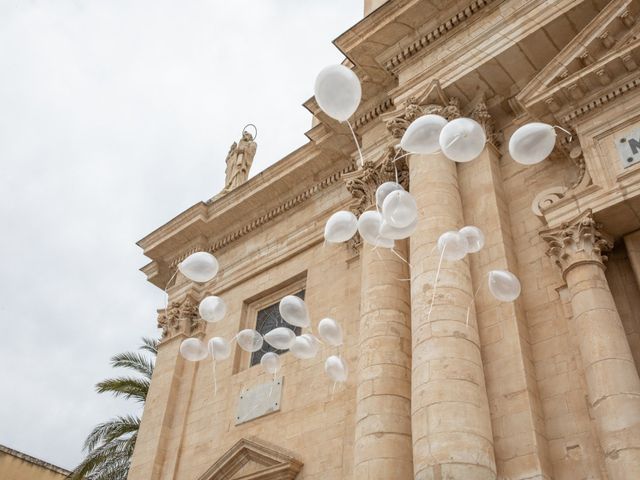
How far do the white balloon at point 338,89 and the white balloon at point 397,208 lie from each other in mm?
1174

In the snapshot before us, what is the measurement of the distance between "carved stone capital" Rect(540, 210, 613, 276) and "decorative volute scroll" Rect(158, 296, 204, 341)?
29.3 ft

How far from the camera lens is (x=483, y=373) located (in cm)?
789

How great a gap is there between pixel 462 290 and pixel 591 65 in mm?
3705

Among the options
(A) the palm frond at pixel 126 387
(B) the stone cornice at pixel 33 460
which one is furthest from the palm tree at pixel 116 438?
(B) the stone cornice at pixel 33 460

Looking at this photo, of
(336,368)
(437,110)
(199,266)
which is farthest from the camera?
(437,110)

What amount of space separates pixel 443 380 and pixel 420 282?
1572 mm

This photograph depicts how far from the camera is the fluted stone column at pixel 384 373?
26.8 feet

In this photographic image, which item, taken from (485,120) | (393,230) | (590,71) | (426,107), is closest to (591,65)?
(590,71)

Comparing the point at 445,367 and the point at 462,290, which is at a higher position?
the point at 462,290

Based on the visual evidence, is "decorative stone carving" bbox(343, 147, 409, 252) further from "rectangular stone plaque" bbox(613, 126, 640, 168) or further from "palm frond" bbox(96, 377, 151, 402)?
"palm frond" bbox(96, 377, 151, 402)

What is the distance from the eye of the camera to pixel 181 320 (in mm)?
15258

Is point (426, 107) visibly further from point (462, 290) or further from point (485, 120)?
point (462, 290)

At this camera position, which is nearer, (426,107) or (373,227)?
(373,227)

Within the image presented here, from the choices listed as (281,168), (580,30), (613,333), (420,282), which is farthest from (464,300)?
(281,168)
